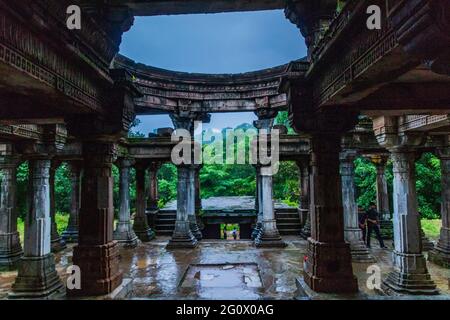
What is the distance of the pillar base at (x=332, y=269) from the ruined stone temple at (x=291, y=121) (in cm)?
2

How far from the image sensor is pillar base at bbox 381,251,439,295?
23.9 ft

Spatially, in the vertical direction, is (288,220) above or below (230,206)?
below

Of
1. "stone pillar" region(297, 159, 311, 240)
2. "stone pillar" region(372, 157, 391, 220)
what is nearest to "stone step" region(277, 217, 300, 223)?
"stone pillar" region(297, 159, 311, 240)

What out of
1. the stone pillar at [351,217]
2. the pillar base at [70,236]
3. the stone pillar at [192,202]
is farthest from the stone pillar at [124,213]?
the stone pillar at [351,217]

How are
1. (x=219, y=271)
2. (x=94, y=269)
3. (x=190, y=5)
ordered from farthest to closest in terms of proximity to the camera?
(x=219, y=271) → (x=190, y=5) → (x=94, y=269)

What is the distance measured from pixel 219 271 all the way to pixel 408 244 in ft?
17.3

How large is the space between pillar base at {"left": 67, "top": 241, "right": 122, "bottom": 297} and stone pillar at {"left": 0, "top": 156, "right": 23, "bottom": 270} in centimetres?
646

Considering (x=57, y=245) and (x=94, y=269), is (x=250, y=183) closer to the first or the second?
(x=57, y=245)

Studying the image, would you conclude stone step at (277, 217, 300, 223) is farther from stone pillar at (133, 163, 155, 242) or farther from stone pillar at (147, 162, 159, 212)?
stone pillar at (147, 162, 159, 212)

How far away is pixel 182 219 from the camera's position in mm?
13398

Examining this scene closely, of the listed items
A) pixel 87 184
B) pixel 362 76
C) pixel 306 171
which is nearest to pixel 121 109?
pixel 87 184

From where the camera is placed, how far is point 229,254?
12195mm

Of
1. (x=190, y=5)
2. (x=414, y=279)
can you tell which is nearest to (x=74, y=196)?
(x=190, y=5)

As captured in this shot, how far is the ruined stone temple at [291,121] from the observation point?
336 cm
